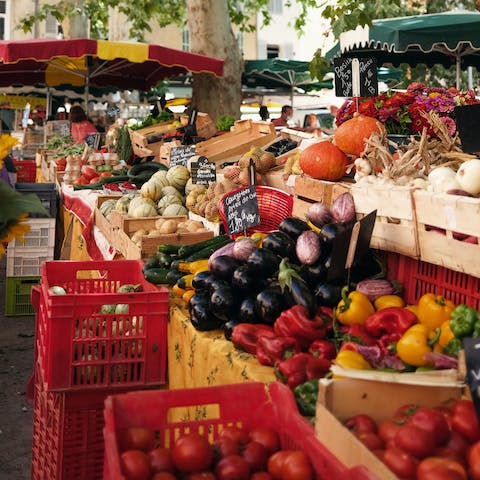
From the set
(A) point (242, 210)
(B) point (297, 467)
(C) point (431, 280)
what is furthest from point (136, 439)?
(A) point (242, 210)

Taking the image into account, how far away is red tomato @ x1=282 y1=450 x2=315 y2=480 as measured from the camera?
1976 mm

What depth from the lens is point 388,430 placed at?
6.77 feet

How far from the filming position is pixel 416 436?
1.93m

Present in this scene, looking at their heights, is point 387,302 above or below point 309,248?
below

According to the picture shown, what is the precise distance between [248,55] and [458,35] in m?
35.4

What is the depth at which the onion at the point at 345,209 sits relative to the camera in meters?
3.58

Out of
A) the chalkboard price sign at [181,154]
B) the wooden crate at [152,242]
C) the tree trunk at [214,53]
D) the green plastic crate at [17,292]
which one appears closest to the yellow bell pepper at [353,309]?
the wooden crate at [152,242]

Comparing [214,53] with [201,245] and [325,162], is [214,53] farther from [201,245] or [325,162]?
[325,162]

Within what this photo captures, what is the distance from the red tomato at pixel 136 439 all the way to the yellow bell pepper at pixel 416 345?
972 mm

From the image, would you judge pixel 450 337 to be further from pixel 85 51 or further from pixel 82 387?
pixel 85 51

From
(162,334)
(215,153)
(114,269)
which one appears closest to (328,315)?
(162,334)

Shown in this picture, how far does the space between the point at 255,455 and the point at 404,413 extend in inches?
17.0

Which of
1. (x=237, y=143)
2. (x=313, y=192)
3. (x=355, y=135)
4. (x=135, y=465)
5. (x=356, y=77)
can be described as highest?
(x=356, y=77)

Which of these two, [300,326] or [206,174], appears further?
[206,174]
